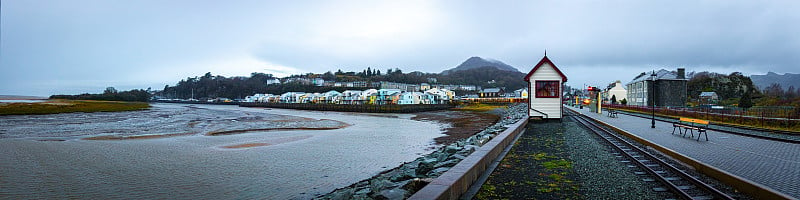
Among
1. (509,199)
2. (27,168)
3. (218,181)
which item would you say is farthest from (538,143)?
(27,168)

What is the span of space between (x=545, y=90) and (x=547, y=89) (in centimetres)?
12

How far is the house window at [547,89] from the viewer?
68.6 feet

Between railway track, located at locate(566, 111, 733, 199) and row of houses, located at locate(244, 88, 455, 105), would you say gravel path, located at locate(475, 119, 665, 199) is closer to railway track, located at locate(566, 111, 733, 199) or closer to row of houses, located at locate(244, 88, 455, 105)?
railway track, located at locate(566, 111, 733, 199)

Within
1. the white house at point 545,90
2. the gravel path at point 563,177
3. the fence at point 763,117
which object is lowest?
the gravel path at point 563,177

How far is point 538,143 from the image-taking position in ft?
38.1

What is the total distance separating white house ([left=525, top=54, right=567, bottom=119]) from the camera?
20.8m

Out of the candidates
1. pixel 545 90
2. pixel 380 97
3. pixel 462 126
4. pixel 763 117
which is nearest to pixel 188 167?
pixel 545 90

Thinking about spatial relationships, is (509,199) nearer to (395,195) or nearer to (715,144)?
(395,195)

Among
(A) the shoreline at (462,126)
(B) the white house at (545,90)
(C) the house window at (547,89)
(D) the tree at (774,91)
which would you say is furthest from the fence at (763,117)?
(D) the tree at (774,91)

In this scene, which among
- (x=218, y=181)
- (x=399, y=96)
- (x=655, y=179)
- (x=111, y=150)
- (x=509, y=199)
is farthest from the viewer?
(x=399, y=96)

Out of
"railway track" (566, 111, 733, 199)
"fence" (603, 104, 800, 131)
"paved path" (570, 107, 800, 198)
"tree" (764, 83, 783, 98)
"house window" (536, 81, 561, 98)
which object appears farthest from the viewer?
"tree" (764, 83, 783, 98)

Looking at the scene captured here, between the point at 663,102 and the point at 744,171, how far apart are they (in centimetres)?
4816

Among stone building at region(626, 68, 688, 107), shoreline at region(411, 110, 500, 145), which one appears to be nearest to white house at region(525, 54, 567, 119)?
shoreline at region(411, 110, 500, 145)

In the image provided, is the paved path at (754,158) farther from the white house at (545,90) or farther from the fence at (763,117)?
the white house at (545,90)
